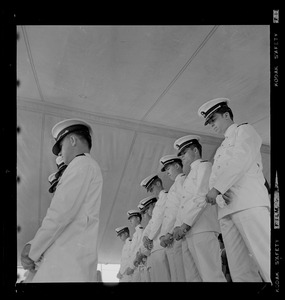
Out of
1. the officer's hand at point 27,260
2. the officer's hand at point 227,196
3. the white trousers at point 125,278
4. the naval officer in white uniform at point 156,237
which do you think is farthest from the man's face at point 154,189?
the officer's hand at point 27,260

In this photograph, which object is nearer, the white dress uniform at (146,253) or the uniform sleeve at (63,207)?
the uniform sleeve at (63,207)

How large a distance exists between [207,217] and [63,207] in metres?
1.02

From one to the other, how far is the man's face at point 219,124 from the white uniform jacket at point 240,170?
0.34ft

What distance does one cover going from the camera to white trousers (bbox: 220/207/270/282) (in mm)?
3100

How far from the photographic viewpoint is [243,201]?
323 cm

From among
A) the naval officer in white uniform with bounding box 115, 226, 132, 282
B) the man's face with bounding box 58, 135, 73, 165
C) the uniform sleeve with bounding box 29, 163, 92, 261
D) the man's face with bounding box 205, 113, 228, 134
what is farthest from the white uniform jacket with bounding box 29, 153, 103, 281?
the man's face with bounding box 205, 113, 228, 134

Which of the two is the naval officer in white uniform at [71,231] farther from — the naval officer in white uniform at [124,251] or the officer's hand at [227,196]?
the officer's hand at [227,196]

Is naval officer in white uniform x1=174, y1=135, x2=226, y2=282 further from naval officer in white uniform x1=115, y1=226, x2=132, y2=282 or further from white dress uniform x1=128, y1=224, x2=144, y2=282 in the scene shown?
naval officer in white uniform x1=115, y1=226, x2=132, y2=282

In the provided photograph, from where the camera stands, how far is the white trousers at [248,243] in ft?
10.2

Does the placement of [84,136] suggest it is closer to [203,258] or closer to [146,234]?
[146,234]

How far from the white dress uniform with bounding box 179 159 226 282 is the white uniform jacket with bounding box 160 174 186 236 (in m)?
0.05
